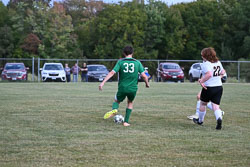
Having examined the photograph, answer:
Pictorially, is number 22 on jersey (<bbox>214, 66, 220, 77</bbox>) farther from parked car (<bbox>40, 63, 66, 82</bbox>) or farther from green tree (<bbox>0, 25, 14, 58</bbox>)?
green tree (<bbox>0, 25, 14, 58</bbox>)

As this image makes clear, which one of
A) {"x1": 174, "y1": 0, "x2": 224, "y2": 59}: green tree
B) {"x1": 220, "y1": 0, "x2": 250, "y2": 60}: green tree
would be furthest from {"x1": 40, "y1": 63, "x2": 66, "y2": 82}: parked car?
{"x1": 174, "y1": 0, "x2": 224, "y2": 59}: green tree

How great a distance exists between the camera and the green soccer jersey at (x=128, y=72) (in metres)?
9.54

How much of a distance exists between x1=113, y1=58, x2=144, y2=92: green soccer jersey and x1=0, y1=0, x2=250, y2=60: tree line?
50.5 m

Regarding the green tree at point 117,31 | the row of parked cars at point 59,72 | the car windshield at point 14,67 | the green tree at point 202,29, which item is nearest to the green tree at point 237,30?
the green tree at point 202,29

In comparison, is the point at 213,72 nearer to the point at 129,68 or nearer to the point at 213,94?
the point at 213,94

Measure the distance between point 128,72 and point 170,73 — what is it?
28917 millimetres

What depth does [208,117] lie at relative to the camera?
11492mm

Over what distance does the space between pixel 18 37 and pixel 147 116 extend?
2169 inches

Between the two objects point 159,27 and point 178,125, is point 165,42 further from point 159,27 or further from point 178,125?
point 178,125

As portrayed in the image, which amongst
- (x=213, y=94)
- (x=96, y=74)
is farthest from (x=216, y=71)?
(x=96, y=74)

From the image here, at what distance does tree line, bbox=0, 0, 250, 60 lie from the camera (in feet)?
200

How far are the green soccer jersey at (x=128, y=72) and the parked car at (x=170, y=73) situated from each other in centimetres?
2878

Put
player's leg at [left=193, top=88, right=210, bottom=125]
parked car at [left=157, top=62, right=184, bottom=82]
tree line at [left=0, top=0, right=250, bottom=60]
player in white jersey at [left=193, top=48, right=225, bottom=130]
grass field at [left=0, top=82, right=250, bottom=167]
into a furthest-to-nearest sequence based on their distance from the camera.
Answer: tree line at [left=0, top=0, right=250, bottom=60] < parked car at [left=157, top=62, right=184, bottom=82] < player's leg at [left=193, top=88, right=210, bottom=125] < player in white jersey at [left=193, top=48, right=225, bottom=130] < grass field at [left=0, top=82, right=250, bottom=167]

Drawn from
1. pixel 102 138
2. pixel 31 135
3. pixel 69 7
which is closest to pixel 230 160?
pixel 102 138
